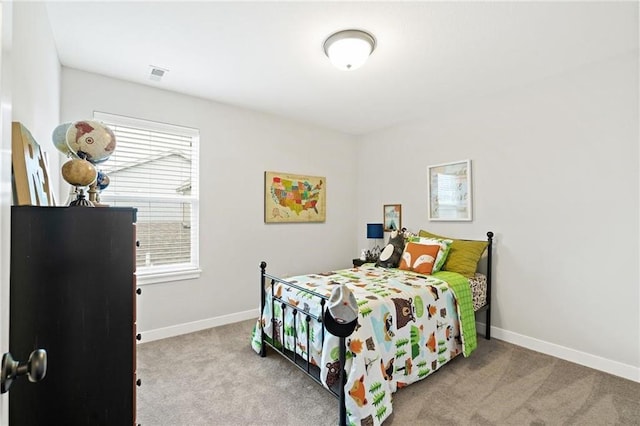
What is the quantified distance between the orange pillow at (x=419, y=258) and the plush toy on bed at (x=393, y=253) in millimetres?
102

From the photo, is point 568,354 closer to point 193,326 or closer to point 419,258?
point 419,258

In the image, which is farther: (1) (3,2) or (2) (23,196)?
(2) (23,196)

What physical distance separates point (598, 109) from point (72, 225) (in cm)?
362

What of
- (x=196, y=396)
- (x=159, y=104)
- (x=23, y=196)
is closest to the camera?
(x=23, y=196)

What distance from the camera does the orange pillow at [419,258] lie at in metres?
3.01

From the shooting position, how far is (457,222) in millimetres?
3508

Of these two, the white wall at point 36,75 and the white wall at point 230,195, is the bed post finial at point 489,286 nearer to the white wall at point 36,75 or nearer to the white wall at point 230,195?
the white wall at point 230,195

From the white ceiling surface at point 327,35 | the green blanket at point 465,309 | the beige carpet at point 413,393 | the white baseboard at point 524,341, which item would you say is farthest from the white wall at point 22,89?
the green blanket at point 465,309

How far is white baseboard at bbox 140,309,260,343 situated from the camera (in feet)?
9.93

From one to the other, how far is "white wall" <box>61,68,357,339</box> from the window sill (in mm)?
61

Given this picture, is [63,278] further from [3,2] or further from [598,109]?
[598,109]

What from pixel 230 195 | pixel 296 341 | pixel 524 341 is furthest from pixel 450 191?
pixel 230 195

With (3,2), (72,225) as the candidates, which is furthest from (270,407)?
(3,2)

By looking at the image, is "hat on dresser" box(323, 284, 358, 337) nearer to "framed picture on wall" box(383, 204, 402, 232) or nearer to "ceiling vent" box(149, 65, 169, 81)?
"ceiling vent" box(149, 65, 169, 81)
